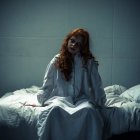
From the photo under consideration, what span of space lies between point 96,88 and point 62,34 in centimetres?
162

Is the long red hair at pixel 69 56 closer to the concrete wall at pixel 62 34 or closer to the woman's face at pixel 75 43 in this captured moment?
the woman's face at pixel 75 43

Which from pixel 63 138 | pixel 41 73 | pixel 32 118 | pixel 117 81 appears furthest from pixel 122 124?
pixel 41 73

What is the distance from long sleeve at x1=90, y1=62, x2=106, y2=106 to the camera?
302cm

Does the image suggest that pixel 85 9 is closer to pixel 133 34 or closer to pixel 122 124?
pixel 133 34

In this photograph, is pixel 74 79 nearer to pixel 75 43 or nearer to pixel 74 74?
pixel 74 74

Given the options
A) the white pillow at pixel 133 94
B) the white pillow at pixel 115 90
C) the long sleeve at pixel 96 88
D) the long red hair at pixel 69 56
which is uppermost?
the long red hair at pixel 69 56

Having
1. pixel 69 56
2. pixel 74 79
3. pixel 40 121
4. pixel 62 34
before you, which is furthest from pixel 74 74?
pixel 62 34

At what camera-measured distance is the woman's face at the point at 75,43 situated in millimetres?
3055

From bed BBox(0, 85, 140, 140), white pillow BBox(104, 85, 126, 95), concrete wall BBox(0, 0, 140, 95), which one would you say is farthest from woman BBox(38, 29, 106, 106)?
concrete wall BBox(0, 0, 140, 95)

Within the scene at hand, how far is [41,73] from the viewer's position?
4.55 metres

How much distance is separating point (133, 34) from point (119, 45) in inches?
9.9

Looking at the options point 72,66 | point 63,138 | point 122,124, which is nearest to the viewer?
point 63,138

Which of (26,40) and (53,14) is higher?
(53,14)

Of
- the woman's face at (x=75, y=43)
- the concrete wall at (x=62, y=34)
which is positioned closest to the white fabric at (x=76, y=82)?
the woman's face at (x=75, y=43)
